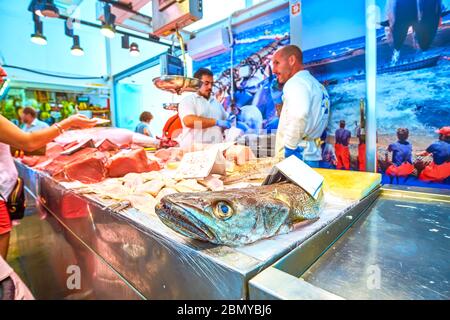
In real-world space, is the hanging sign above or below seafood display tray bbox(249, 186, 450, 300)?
above

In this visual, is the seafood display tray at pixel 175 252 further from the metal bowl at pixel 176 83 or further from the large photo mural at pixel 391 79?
the large photo mural at pixel 391 79

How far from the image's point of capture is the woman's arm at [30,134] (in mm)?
1458

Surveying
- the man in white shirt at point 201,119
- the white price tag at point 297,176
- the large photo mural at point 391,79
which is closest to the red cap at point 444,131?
the large photo mural at point 391,79

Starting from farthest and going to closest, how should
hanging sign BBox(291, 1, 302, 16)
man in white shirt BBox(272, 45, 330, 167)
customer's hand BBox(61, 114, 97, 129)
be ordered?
hanging sign BBox(291, 1, 302, 16) → man in white shirt BBox(272, 45, 330, 167) → customer's hand BBox(61, 114, 97, 129)

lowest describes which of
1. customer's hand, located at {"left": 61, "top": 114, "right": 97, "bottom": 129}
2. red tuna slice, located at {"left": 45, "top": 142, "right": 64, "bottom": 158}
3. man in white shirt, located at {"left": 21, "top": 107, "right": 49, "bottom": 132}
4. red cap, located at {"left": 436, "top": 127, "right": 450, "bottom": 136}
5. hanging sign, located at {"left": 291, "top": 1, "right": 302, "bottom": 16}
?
red tuna slice, located at {"left": 45, "top": 142, "right": 64, "bottom": 158}

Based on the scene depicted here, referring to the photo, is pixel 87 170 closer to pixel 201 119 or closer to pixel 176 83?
pixel 176 83

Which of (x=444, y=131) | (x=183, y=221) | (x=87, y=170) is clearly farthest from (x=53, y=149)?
(x=444, y=131)

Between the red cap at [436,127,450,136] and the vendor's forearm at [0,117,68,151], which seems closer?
the vendor's forearm at [0,117,68,151]

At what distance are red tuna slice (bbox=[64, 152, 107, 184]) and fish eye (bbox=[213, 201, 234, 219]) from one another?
4.12ft

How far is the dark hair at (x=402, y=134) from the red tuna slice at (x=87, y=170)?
2991 millimetres

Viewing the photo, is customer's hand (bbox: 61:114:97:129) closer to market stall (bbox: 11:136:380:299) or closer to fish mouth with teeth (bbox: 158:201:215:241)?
market stall (bbox: 11:136:380:299)

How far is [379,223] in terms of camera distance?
3.29 feet

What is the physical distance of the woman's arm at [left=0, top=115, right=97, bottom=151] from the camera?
57.4 inches

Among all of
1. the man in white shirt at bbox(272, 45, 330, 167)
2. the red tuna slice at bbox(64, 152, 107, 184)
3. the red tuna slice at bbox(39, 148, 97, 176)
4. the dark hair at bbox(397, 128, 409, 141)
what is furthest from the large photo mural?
the red tuna slice at bbox(39, 148, 97, 176)
